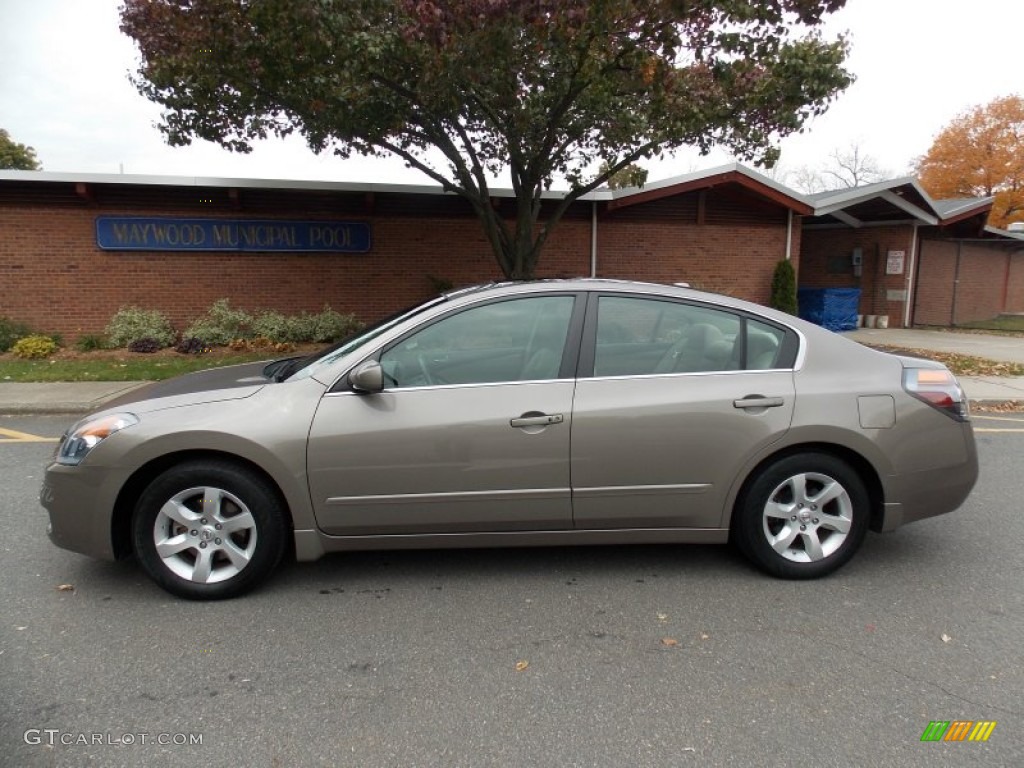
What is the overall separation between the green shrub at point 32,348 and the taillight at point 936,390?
12972 mm

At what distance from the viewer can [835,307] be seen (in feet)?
55.8

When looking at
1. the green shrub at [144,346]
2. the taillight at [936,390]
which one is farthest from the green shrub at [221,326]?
the taillight at [936,390]

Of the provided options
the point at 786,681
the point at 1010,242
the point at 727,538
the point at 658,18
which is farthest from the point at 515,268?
the point at 1010,242

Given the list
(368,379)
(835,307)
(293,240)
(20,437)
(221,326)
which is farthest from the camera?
(835,307)

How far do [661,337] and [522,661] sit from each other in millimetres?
1779

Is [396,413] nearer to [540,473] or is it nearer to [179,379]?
[540,473]

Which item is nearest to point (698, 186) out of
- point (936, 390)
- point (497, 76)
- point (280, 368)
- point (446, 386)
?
point (497, 76)

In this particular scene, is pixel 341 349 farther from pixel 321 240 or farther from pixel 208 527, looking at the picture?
pixel 321 240

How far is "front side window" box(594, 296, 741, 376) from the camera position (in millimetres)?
3523

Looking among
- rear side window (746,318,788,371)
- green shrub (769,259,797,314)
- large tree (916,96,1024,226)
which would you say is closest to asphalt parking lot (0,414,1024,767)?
rear side window (746,318,788,371)

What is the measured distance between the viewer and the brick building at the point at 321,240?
41.1ft

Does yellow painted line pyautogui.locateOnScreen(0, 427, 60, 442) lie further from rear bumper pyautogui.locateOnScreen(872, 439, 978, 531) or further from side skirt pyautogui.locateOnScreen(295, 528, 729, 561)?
rear bumper pyautogui.locateOnScreen(872, 439, 978, 531)

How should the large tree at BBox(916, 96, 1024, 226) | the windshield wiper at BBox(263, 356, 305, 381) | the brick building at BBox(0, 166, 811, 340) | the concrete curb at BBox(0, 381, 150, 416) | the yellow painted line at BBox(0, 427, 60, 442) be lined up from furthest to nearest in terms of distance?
the large tree at BBox(916, 96, 1024, 226)
the brick building at BBox(0, 166, 811, 340)
the concrete curb at BBox(0, 381, 150, 416)
the yellow painted line at BBox(0, 427, 60, 442)
the windshield wiper at BBox(263, 356, 305, 381)

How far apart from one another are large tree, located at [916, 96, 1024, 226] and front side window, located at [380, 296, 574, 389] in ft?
122
